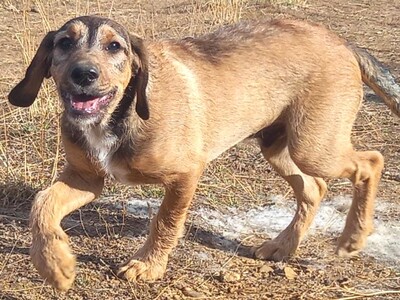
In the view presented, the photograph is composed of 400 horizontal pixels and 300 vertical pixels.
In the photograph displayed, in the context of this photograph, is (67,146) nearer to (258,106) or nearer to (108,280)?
(108,280)

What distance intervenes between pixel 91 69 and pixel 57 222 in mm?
850

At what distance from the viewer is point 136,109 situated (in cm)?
434

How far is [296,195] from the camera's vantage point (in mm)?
5457

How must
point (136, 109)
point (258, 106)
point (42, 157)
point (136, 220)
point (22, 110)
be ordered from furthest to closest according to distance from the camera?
point (22, 110) < point (42, 157) < point (136, 220) < point (258, 106) < point (136, 109)

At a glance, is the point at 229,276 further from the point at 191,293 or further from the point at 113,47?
the point at 113,47

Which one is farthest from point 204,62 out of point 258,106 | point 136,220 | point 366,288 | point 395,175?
point 395,175

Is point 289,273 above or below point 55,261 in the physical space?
below

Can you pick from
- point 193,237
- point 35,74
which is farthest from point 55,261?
point 193,237

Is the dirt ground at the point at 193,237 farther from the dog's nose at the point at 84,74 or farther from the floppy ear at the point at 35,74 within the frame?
the dog's nose at the point at 84,74

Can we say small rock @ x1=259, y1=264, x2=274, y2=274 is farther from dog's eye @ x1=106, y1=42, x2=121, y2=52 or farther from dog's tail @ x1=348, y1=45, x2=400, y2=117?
dog's eye @ x1=106, y1=42, x2=121, y2=52

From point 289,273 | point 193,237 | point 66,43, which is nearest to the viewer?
point 66,43

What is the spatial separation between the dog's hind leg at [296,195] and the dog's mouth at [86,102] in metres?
1.56

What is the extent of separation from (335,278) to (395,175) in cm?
174

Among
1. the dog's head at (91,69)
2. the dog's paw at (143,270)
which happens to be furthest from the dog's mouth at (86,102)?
the dog's paw at (143,270)
